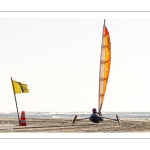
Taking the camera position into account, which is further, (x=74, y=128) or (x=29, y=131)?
(x=74, y=128)

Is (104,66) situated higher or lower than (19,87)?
higher

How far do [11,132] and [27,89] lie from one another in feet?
10.7

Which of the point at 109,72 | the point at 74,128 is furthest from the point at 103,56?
the point at 74,128

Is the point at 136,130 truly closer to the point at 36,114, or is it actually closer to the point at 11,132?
the point at 11,132

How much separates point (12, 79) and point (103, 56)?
11.4 ft

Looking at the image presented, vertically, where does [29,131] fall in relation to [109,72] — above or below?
below

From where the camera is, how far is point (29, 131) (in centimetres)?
2347

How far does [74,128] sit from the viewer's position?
82.4 ft
